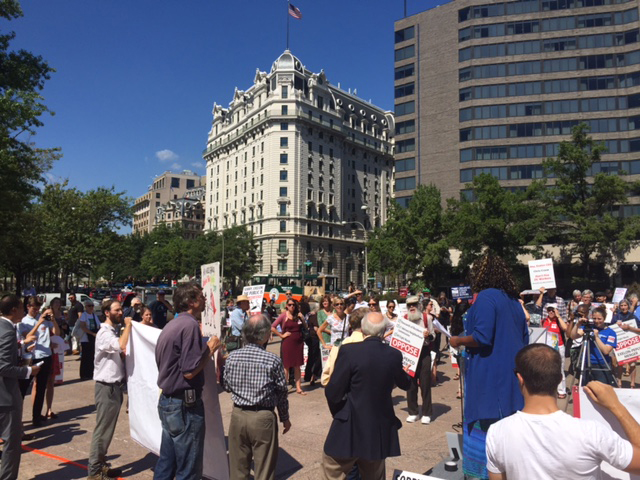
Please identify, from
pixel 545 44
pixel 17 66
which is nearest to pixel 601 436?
pixel 17 66

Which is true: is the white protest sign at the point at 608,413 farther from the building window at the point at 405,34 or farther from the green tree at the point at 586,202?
the building window at the point at 405,34

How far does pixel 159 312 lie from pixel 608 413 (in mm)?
9642

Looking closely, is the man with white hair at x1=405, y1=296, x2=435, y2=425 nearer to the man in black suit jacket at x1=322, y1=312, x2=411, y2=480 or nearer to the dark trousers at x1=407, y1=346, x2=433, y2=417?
the dark trousers at x1=407, y1=346, x2=433, y2=417

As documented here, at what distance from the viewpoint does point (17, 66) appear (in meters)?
19.1

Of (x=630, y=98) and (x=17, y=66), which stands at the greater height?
(x=630, y=98)

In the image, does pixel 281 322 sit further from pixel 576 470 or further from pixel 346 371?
pixel 576 470

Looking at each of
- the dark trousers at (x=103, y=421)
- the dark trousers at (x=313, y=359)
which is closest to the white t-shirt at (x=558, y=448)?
the dark trousers at (x=103, y=421)

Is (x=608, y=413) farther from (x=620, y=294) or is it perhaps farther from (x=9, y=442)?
(x=620, y=294)

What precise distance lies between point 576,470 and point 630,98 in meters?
58.3

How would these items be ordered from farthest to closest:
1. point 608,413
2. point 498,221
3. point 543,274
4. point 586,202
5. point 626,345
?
point 586,202
point 498,221
point 543,274
point 626,345
point 608,413

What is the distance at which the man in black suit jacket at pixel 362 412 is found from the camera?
12.4 ft

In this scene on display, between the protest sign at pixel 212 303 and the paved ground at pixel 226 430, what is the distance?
1901 millimetres

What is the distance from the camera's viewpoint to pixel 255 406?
414 centimetres

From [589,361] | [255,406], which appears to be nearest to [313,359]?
[589,361]
